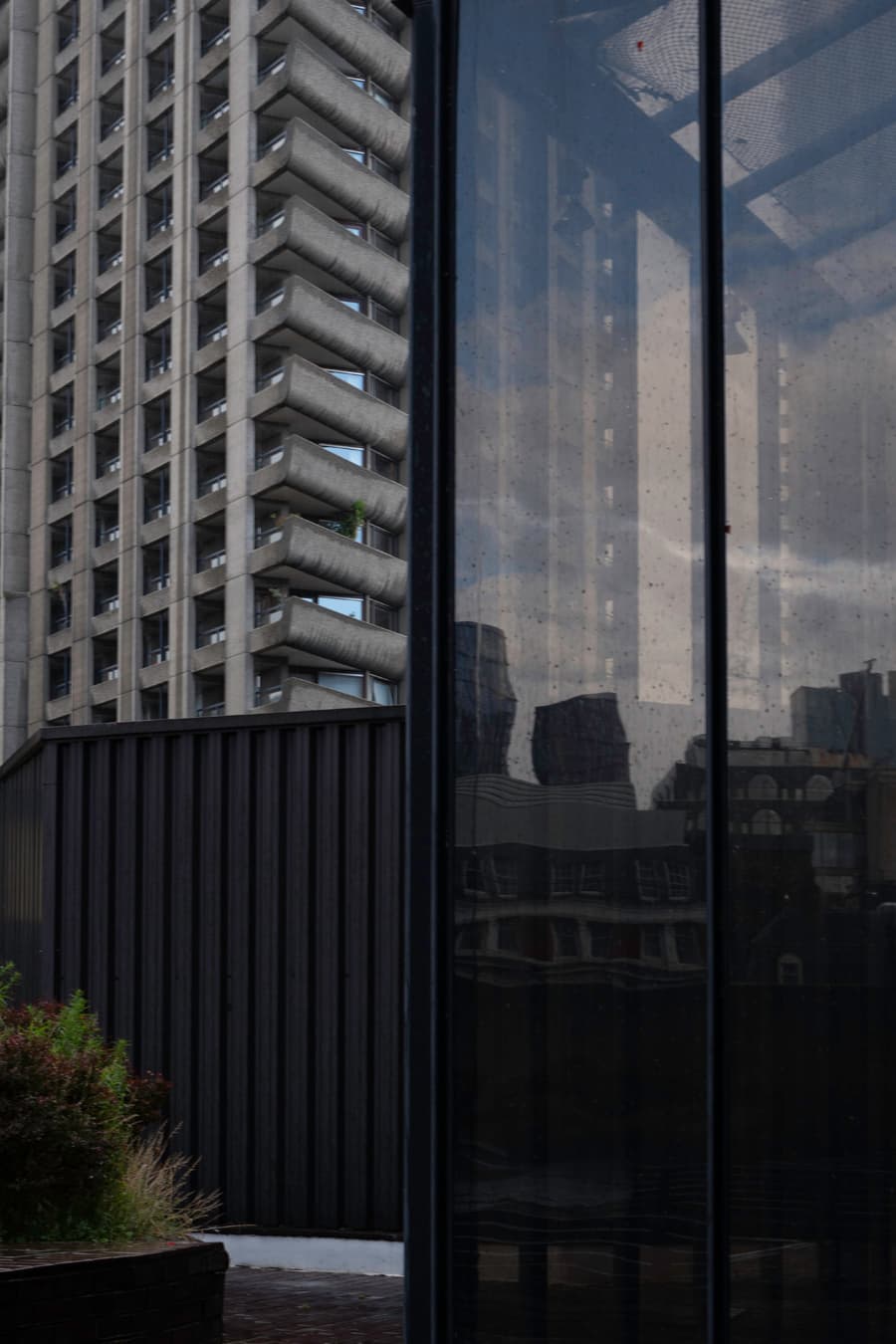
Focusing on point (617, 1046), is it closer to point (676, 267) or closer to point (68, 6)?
point (676, 267)

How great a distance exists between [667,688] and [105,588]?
58505mm

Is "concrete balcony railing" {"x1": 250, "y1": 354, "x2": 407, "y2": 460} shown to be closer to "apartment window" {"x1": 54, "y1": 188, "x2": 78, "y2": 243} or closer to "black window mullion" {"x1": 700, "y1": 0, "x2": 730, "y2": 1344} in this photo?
"apartment window" {"x1": 54, "y1": 188, "x2": 78, "y2": 243}

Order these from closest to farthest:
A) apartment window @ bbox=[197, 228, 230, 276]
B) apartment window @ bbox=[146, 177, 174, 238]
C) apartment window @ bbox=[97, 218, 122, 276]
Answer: apartment window @ bbox=[197, 228, 230, 276], apartment window @ bbox=[146, 177, 174, 238], apartment window @ bbox=[97, 218, 122, 276]

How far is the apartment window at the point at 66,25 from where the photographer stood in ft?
222

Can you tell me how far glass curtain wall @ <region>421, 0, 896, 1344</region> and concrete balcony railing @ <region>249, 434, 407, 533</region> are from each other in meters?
47.7

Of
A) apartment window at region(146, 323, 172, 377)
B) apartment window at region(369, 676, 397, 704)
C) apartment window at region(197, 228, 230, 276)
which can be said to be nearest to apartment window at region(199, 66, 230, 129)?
apartment window at region(197, 228, 230, 276)

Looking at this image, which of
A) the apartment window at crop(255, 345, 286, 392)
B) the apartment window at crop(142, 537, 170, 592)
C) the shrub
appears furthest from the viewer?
the apartment window at crop(142, 537, 170, 592)

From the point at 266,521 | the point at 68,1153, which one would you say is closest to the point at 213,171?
the point at 266,521

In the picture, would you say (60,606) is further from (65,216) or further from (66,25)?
(66,25)

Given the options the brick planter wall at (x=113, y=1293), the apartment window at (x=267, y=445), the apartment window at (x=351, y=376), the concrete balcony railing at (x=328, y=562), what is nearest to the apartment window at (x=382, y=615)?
the concrete balcony railing at (x=328, y=562)

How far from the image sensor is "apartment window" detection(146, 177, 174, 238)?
6050 centimetres

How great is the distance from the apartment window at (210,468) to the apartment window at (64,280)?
12.6 m

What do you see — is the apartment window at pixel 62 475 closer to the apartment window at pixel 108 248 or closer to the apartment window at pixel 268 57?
the apartment window at pixel 108 248

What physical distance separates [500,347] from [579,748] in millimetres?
1497
